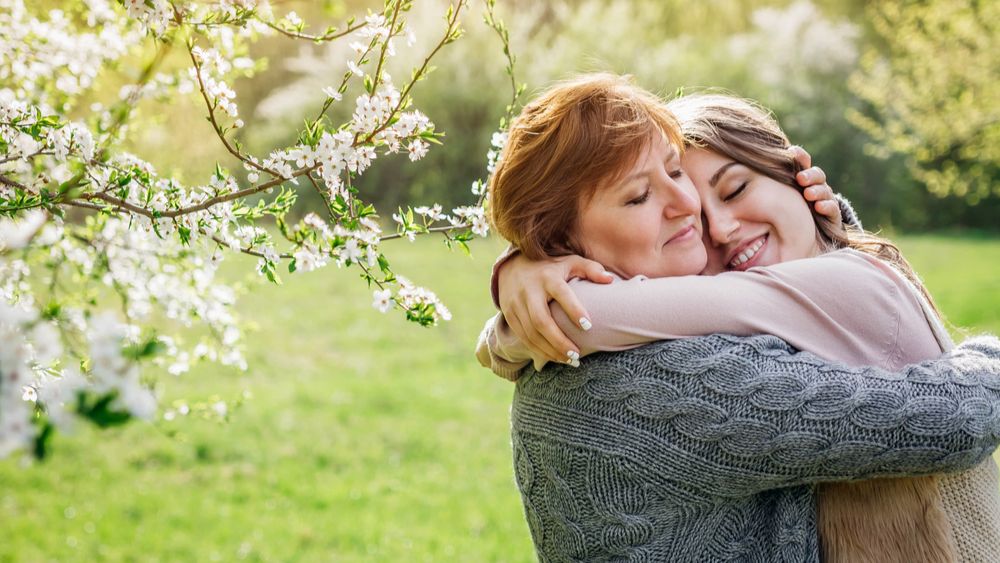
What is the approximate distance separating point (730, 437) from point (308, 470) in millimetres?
5149

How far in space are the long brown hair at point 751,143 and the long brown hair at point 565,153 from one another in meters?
0.23

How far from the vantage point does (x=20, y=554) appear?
535cm

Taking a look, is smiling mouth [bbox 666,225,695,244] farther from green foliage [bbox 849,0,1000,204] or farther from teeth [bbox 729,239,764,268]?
green foliage [bbox 849,0,1000,204]

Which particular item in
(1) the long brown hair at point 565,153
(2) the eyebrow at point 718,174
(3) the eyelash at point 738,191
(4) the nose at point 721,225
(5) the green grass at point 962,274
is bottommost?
(5) the green grass at point 962,274

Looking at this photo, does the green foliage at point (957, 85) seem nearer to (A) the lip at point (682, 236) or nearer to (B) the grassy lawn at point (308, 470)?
(B) the grassy lawn at point (308, 470)

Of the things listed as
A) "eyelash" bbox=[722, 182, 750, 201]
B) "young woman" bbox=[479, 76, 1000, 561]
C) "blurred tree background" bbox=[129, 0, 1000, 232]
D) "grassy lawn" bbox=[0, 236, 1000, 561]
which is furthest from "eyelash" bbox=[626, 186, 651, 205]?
"blurred tree background" bbox=[129, 0, 1000, 232]

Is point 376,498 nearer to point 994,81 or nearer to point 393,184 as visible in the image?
point 994,81

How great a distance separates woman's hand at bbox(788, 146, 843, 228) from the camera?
2562 millimetres

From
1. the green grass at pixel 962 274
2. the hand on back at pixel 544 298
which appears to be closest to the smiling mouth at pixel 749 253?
the hand on back at pixel 544 298

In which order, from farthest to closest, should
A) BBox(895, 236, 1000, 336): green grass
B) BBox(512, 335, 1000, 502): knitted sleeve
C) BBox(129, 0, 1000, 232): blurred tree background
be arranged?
BBox(129, 0, 1000, 232): blurred tree background → BBox(895, 236, 1000, 336): green grass → BBox(512, 335, 1000, 502): knitted sleeve

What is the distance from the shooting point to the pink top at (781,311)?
197cm

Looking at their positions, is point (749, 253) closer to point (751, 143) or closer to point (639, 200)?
point (751, 143)

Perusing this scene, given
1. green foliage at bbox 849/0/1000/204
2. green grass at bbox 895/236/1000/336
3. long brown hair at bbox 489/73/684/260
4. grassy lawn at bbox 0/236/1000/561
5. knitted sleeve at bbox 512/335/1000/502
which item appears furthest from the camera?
green grass at bbox 895/236/1000/336

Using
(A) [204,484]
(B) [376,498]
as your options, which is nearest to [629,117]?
(B) [376,498]
